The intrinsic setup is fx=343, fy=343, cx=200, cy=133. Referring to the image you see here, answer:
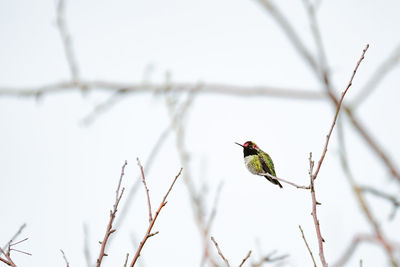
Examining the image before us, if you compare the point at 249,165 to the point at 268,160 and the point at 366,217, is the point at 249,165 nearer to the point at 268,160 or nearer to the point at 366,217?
the point at 268,160

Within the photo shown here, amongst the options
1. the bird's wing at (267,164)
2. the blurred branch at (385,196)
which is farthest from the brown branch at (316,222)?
the bird's wing at (267,164)

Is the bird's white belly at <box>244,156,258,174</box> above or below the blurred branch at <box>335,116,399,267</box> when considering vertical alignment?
above

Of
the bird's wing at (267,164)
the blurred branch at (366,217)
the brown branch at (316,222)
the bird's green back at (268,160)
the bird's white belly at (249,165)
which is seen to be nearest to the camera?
the blurred branch at (366,217)

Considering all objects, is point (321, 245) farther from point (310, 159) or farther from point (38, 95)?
point (38, 95)

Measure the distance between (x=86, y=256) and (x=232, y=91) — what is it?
200cm

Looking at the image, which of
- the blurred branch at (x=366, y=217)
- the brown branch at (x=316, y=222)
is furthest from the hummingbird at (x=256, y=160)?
the blurred branch at (x=366, y=217)

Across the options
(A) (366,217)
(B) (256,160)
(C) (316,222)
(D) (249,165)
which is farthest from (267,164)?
(A) (366,217)

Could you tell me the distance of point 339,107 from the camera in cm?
100

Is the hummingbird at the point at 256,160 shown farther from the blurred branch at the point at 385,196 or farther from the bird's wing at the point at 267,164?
the blurred branch at the point at 385,196

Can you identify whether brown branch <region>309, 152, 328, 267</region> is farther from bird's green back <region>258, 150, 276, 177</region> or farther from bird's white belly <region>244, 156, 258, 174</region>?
bird's green back <region>258, 150, 276, 177</region>

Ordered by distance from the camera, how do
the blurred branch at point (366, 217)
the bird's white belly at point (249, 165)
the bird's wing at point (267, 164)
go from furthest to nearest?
the bird's wing at point (267, 164) → the bird's white belly at point (249, 165) → the blurred branch at point (366, 217)

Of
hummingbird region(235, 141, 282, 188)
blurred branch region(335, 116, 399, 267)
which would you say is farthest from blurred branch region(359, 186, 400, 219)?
hummingbird region(235, 141, 282, 188)

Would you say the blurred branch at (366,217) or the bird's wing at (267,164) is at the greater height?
the bird's wing at (267,164)

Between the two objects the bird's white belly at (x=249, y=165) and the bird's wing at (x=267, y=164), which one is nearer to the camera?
the bird's white belly at (x=249, y=165)
